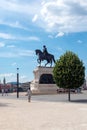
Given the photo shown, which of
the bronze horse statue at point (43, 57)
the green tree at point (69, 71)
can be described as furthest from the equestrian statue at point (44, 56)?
the green tree at point (69, 71)

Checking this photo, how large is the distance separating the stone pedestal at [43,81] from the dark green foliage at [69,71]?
99.5 ft

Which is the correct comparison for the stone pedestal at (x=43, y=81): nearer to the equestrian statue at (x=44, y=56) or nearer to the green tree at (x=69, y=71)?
the equestrian statue at (x=44, y=56)

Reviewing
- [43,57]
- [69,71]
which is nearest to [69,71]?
[69,71]

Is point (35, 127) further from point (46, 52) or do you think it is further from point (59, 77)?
point (46, 52)

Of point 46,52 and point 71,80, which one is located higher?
point 46,52

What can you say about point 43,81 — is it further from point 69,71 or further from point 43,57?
point 69,71

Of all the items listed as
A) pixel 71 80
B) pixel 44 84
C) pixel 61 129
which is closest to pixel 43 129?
pixel 61 129

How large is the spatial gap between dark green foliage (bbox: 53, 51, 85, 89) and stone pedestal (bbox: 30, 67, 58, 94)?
30.3 metres

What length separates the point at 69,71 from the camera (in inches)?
1895

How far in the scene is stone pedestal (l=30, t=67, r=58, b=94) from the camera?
79775 millimetres

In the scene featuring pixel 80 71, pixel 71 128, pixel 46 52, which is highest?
pixel 46 52

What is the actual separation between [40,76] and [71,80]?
33123mm

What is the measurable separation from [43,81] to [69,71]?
111 ft

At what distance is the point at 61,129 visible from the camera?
15.7 metres
